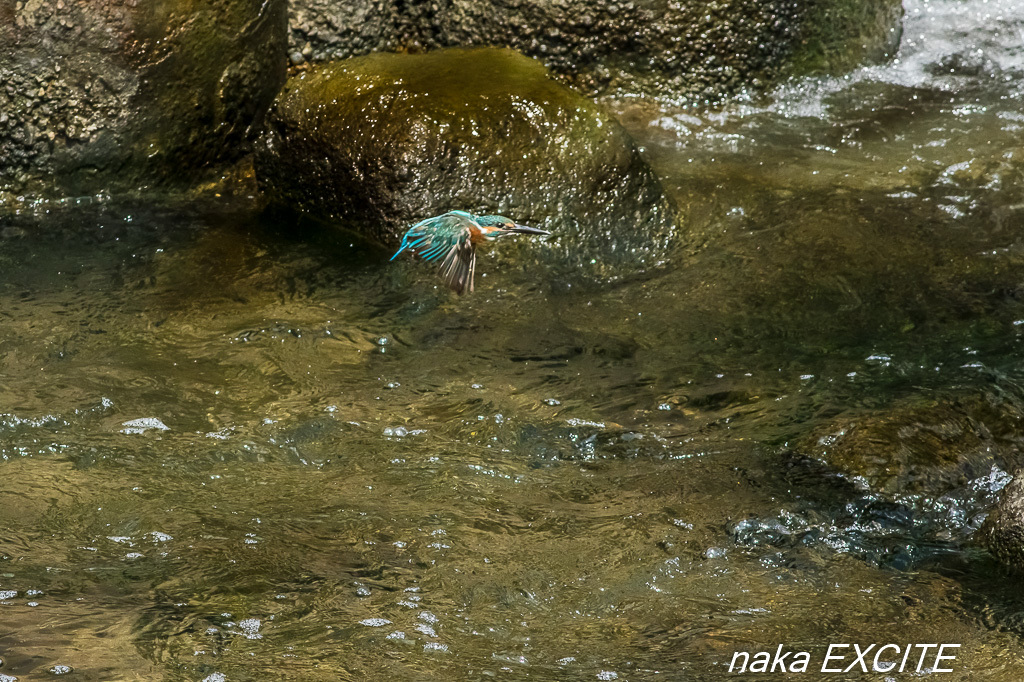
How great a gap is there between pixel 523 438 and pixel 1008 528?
1.56 metres

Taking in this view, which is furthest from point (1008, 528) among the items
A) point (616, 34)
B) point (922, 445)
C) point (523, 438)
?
point (616, 34)

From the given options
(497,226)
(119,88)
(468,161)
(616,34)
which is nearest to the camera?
(497,226)

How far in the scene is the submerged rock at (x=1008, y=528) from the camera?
3.17 m

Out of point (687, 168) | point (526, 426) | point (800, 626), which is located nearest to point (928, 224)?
point (687, 168)

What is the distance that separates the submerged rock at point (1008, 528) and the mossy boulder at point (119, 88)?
4434 mm

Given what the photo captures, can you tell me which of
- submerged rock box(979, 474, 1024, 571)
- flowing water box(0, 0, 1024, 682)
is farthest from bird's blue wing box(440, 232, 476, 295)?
submerged rock box(979, 474, 1024, 571)

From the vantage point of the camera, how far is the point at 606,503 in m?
3.51

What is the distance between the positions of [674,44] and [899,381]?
3.17 metres

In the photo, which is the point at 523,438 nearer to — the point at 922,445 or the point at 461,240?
the point at 461,240

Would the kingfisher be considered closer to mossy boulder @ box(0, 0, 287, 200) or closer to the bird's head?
the bird's head

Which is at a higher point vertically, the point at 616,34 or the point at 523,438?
the point at 616,34

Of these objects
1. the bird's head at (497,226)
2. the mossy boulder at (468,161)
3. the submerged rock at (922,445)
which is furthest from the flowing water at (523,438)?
the bird's head at (497,226)

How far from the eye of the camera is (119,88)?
5785 millimetres

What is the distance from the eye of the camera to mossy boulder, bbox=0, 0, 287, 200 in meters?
5.67
